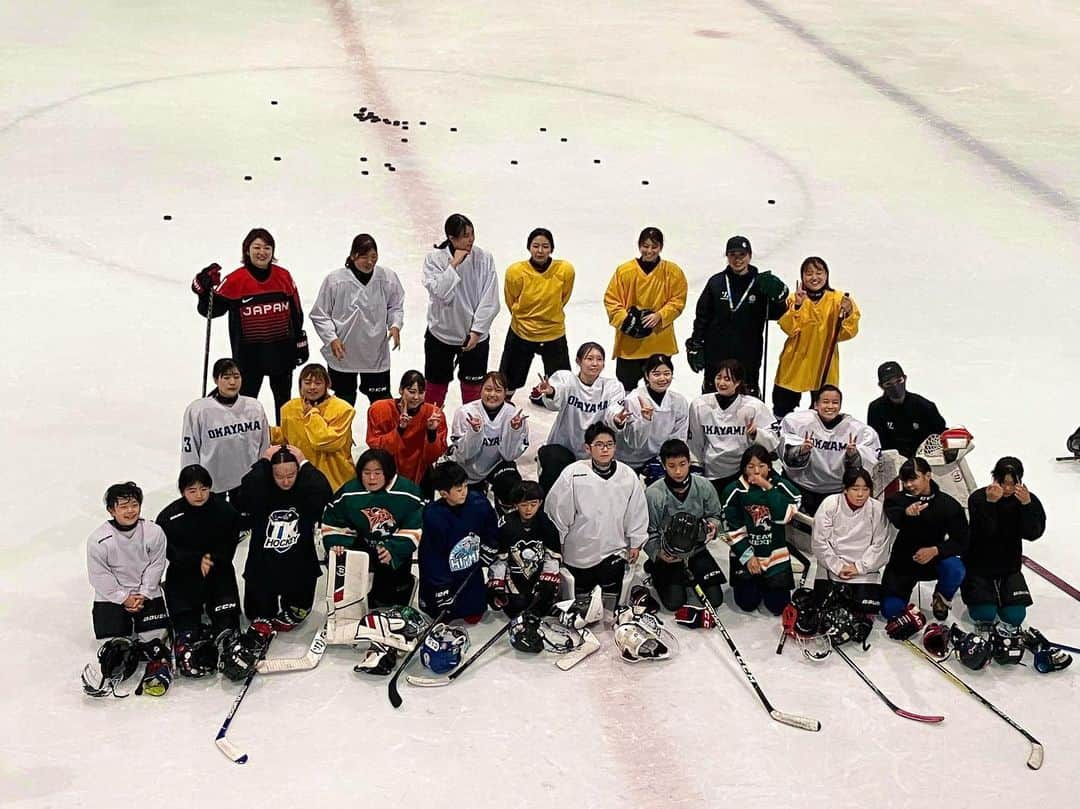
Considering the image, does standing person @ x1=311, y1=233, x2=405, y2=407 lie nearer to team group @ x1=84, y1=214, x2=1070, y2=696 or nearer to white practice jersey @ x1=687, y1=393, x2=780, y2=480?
team group @ x1=84, y1=214, x2=1070, y2=696

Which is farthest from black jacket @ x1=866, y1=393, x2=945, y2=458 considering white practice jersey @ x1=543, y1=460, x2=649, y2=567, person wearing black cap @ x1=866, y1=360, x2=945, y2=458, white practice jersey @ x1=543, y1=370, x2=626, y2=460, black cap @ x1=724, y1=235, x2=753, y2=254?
white practice jersey @ x1=543, y1=460, x2=649, y2=567

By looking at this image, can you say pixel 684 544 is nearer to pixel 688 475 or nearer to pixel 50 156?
pixel 688 475

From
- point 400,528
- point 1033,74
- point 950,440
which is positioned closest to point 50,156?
point 400,528

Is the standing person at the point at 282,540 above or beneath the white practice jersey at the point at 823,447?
beneath

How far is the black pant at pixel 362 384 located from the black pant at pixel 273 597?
4.44 feet

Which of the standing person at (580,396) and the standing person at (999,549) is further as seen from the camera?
the standing person at (580,396)

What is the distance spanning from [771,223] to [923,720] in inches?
191

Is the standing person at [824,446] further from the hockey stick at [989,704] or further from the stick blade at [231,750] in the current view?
the stick blade at [231,750]

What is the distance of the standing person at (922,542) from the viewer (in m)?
5.07

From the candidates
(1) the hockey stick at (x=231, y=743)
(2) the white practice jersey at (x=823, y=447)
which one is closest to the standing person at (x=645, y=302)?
(2) the white practice jersey at (x=823, y=447)

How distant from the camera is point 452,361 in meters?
6.45

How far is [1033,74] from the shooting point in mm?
12570

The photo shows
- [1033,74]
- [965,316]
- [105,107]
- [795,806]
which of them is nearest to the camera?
[795,806]

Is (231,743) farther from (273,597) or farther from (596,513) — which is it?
(596,513)
